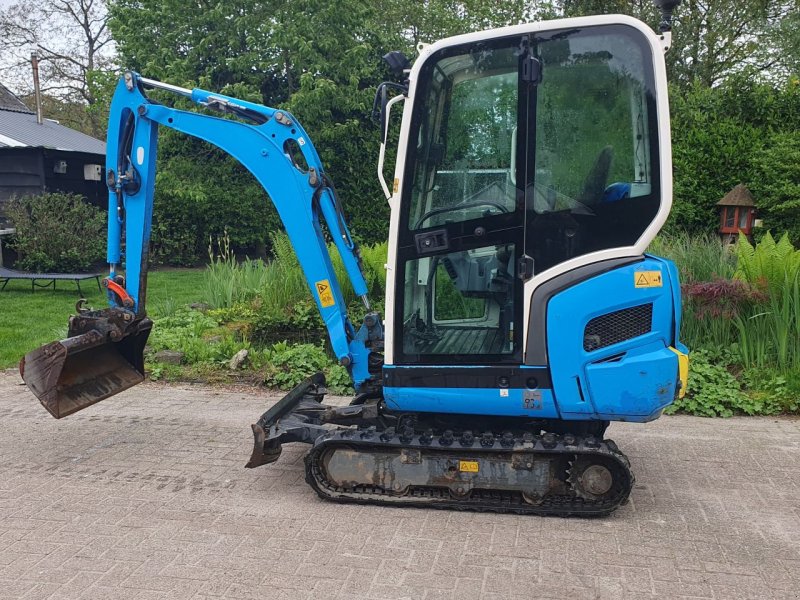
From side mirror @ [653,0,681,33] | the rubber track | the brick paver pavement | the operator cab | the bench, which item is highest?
side mirror @ [653,0,681,33]

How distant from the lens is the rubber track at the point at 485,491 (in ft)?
13.9

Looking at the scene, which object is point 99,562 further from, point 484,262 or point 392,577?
point 484,262

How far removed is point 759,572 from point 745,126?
8.99 m

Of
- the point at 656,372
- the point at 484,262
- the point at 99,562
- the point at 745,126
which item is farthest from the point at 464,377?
the point at 745,126

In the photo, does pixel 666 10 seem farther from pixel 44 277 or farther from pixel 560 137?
pixel 44 277

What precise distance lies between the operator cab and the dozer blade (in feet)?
7.26

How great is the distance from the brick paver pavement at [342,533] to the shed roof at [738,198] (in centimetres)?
505

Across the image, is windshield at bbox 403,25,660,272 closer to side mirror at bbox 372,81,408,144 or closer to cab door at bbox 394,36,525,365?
cab door at bbox 394,36,525,365

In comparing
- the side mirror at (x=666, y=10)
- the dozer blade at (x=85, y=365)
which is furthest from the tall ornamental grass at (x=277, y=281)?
the side mirror at (x=666, y=10)

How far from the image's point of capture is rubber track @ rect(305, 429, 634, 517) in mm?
4230

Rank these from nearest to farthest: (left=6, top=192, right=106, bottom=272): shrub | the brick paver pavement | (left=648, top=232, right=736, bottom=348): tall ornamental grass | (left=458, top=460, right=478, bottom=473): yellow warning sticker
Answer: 1. the brick paver pavement
2. (left=458, top=460, right=478, bottom=473): yellow warning sticker
3. (left=648, top=232, right=736, bottom=348): tall ornamental grass
4. (left=6, top=192, right=106, bottom=272): shrub

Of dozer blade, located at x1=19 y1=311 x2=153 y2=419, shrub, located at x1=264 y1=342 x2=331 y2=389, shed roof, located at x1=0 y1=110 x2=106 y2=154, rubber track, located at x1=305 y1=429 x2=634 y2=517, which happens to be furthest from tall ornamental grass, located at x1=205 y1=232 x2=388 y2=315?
shed roof, located at x1=0 y1=110 x2=106 y2=154

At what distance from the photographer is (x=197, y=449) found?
5516mm

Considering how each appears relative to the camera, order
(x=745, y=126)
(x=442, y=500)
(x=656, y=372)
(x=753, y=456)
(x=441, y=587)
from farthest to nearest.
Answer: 1. (x=745, y=126)
2. (x=753, y=456)
3. (x=442, y=500)
4. (x=656, y=372)
5. (x=441, y=587)
